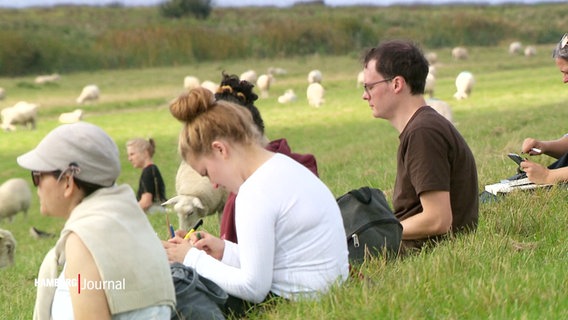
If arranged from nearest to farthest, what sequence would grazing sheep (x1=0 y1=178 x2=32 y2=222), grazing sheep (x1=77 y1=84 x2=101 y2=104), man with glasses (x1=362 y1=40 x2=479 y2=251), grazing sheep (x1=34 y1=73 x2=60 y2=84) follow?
man with glasses (x1=362 y1=40 x2=479 y2=251) < grazing sheep (x1=0 y1=178 x2=32 y2=222) < grazing sheep (x1=77 y1=84 x2=101 y2=104) < grazing sheep (x1=34 y1=73 x2=60 y2=84)

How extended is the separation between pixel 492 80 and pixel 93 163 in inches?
1288

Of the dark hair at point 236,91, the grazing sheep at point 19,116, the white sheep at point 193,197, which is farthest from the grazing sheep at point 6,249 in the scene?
the grazing sheep at point 19,116

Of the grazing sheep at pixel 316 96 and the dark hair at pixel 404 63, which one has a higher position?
the dark hair at pixel 404 63

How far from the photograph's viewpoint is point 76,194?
365cm

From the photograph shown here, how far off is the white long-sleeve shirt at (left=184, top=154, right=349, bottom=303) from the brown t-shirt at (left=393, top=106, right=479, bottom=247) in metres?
0.88

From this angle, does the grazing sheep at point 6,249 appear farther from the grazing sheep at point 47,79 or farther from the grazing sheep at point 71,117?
the grazing sheep at point 47,79

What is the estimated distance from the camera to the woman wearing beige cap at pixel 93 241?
11.5ft

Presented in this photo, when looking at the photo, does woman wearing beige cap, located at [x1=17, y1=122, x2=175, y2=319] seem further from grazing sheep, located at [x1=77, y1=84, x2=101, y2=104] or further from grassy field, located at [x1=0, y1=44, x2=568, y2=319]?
grazing sheep, located at [x1=77, y1=84, x2=101, y2=104]

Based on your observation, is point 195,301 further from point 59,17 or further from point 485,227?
point 59,17

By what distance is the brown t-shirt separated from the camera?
4.91m

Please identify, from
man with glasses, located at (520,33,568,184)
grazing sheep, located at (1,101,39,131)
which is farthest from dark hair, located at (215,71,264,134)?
grazing sheep, located at (1,101,39,131)

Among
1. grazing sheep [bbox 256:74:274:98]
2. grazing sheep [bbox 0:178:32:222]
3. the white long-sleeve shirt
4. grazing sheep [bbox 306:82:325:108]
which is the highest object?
the white long-sleeve shirt

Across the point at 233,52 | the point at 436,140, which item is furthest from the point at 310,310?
the point at 233,52

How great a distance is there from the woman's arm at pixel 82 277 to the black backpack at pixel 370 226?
172 cm
